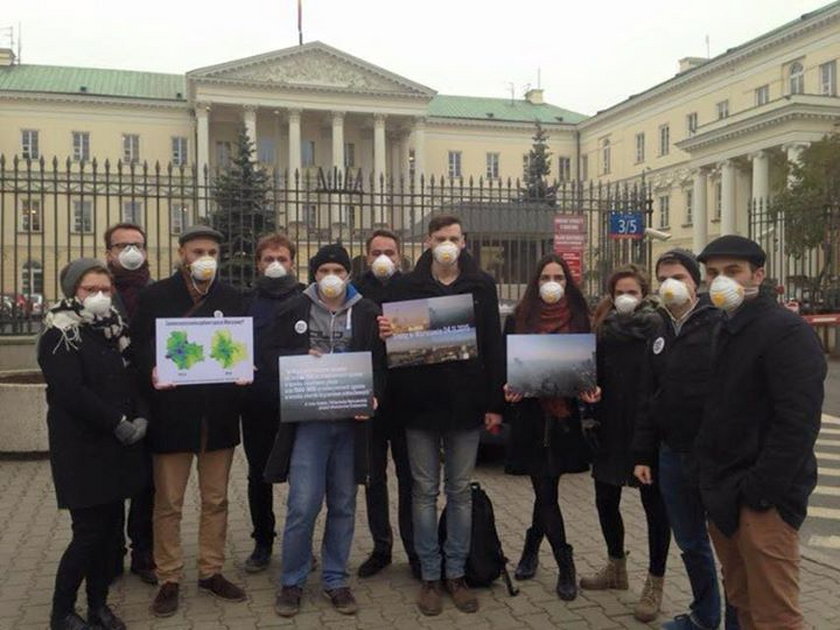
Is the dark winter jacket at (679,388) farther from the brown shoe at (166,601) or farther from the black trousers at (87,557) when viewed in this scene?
the black trousers at (87,557)

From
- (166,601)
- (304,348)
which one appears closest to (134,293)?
(304,348)

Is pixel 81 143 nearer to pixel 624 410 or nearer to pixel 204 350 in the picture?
pixel 204 350

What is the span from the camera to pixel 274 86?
199 feet

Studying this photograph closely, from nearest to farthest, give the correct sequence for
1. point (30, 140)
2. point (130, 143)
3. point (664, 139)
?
point (30, 140) → point (664, 139) → point (130, 143)

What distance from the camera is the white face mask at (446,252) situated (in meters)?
4.79

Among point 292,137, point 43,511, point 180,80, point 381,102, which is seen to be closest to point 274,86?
point 292,137

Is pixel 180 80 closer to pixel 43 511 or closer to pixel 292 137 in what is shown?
pixel 292 137

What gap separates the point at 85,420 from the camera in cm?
425

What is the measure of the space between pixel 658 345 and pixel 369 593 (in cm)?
242

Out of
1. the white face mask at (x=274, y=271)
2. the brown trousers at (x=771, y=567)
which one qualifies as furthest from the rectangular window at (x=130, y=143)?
the brown trousers at (x=771, y=567)

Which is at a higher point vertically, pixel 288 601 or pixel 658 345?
pixel 658 345

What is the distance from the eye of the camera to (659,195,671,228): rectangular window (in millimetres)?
59287

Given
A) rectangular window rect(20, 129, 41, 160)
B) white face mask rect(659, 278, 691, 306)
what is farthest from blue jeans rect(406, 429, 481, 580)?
rectangular window rect(20, 129, 41, 160)

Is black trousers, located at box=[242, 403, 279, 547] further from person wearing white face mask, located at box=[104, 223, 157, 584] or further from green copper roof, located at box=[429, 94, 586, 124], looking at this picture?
green copper roof, located at box=[429, 94, 586, 124]
